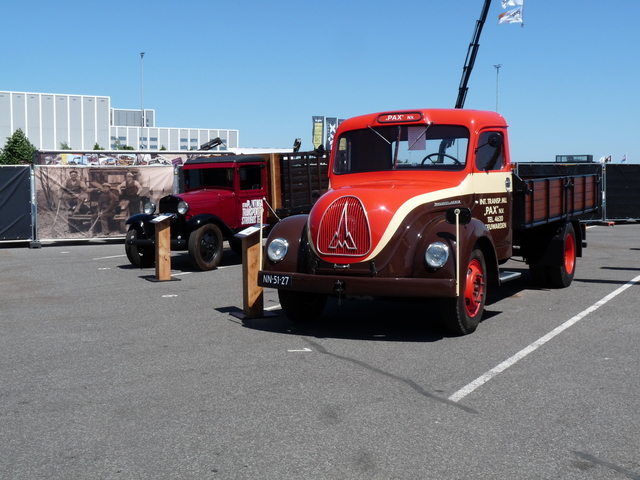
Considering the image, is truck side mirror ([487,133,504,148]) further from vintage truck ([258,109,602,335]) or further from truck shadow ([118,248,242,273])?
truck shadow ([118,248,242,273])

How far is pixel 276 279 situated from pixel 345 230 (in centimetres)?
89

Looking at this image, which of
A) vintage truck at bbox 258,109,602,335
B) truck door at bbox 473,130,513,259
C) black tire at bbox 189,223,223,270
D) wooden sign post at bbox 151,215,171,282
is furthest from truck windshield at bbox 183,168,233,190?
truck door at bbox 473,130,513,259

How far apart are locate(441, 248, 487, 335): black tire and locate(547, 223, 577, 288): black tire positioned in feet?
9.98

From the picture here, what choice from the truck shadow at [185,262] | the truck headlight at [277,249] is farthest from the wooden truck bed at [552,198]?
the truck shadow at [185,262]

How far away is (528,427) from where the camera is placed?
14.6 feet

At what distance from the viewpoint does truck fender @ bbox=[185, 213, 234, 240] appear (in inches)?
508

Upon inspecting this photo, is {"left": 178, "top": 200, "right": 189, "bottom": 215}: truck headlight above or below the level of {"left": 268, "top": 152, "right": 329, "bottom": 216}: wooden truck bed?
below

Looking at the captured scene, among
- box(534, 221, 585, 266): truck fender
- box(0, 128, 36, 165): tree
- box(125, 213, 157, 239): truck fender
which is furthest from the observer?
box(0, 128, 36, 165): tree

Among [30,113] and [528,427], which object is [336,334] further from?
[30,113]

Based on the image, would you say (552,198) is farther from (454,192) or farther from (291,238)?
(291,238)

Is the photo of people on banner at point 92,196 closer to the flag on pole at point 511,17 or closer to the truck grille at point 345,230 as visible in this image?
the flag on pole at point 511,17

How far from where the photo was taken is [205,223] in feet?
42.7

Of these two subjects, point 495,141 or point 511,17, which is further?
point 511,17

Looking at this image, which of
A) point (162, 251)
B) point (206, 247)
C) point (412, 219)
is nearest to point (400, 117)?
point (412, 219)
